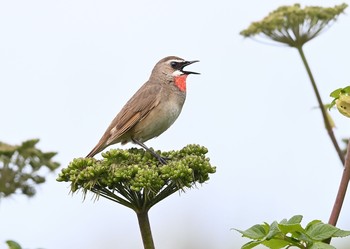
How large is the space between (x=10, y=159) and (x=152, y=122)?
211 cm

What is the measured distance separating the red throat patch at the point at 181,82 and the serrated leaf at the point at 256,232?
463 centimetres

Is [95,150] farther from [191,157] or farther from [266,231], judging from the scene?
[266,231]

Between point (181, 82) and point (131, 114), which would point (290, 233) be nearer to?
point (131, 114)

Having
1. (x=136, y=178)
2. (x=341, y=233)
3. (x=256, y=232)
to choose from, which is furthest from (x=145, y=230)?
(x=341, y=233)

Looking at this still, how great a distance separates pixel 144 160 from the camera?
3367mm

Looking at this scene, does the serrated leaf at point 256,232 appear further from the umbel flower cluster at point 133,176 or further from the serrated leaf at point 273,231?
the umbel flower cluster at point 133,176

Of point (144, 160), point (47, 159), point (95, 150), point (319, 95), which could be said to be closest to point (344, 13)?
point (319, 95)

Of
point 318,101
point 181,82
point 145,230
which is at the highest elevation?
point 181,82

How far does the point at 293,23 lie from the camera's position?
6.21 m

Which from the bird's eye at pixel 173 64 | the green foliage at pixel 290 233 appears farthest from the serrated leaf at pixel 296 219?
the bird's eye at pixel 173 64

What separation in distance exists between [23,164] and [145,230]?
1.79m

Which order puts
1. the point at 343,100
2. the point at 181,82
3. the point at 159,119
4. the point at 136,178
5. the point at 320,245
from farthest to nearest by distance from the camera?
1. the point at 181,82
2. the point at 159,119
3. the point at 136,178
4. the point at 343,100
5. the point at 320,245

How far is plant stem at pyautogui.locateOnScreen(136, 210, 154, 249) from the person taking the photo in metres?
2.58

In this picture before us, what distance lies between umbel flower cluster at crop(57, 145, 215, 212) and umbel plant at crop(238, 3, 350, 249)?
2.21 ft
